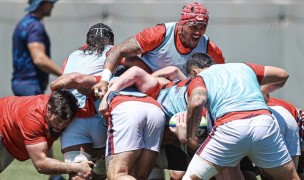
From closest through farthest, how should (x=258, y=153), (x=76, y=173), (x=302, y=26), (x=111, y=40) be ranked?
(x=258, y=153), (x=76, y=173), (x=111, y=40), (x=302, y=26)

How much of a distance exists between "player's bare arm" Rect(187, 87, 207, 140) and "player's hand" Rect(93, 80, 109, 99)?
860mm

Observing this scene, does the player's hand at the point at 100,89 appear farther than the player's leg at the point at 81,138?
→ No

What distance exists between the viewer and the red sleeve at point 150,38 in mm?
8648

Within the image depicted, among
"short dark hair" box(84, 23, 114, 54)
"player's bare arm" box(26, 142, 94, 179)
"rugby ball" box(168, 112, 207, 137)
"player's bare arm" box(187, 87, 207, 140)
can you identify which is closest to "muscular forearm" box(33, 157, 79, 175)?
"player's bare arm" box(26, 142, 94, 179)

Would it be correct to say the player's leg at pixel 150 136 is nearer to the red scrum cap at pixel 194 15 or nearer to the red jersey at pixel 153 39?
the red jersey at pixel 153 39

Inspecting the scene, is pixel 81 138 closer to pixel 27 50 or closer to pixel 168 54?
pixel 168 54

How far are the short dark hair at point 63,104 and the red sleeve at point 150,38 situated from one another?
82 cm

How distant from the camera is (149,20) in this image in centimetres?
1331

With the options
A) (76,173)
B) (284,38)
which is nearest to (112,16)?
(284,38)

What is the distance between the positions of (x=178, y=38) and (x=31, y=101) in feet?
4.52

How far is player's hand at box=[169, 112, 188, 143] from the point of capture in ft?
25.7

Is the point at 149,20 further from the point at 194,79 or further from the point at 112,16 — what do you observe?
the point at 194,79

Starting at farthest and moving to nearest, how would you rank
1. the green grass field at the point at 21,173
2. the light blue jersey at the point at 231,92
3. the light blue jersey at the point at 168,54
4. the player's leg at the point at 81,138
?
the green grass field at the point at 21,173 < the light blue jersey at the point at 168,54 < the player's leg at the point at 81,138 < the light blue jersey at the point at 231,92

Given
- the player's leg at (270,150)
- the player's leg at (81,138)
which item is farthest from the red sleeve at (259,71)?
the player's leg at (81,138)
